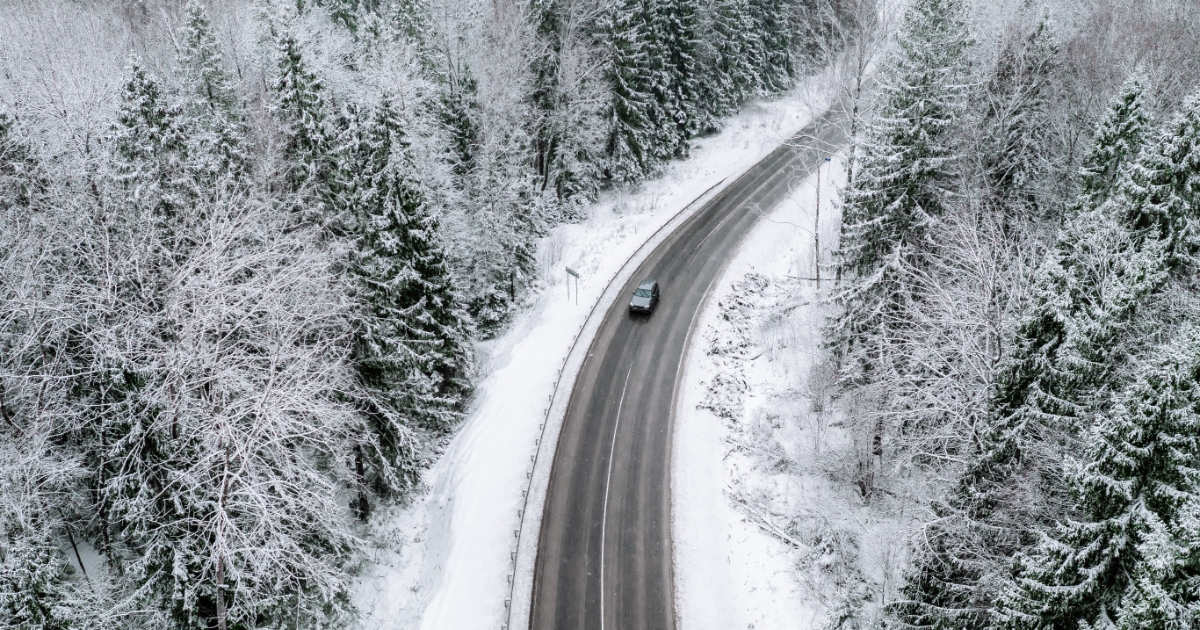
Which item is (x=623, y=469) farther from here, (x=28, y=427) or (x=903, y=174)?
(x=28, y=427)

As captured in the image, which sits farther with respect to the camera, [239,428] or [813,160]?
[813,160]

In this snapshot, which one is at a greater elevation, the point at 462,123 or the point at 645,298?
the point at 462,123

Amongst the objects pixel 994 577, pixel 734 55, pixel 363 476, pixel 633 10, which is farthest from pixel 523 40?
pixel 994 577

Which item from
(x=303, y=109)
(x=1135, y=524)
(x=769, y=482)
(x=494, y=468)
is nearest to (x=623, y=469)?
(x=494, y=468)

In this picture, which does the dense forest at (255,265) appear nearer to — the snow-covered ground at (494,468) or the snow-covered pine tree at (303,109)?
the snow-covered pine tree at (303,109)

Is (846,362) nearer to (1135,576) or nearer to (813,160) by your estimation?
(1135,576)

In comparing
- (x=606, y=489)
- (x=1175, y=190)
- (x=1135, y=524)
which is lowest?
(x=606, y=489)
